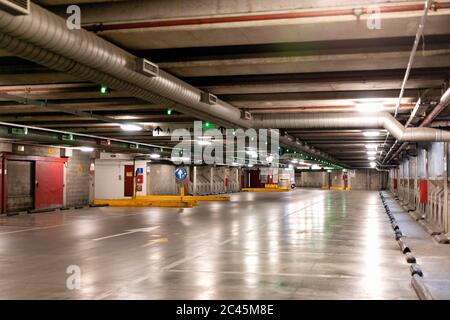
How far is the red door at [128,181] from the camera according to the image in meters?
30.0

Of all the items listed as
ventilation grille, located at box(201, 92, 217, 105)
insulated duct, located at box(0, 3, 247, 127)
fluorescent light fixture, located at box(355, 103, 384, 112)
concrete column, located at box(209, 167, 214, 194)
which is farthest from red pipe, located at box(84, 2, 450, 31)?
concrete column, located at box(209, 167, 214, 194)

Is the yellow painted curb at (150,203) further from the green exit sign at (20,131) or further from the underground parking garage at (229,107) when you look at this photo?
the green exit sign at (20,131)

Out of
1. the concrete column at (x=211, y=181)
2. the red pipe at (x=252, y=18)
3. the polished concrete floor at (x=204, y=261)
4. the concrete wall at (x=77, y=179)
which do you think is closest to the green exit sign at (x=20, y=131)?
the polished concrete floor at (x=204, y=261)

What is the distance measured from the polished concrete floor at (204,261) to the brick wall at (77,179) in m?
8.97

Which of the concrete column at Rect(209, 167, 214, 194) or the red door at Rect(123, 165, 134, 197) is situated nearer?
the red door at Rect(123, 165, 134, 197)

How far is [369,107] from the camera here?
1334 centimetres

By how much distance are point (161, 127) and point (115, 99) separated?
5.75 metres

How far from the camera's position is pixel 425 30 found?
657 cm

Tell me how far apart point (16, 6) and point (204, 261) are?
18.4 ft

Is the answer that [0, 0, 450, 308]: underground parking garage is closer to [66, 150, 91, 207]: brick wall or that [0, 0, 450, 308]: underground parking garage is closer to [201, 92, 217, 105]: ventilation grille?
[201, 92, 217, 105]: ventilation grille

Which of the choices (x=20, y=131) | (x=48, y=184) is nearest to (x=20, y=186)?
(x=48, y=184)

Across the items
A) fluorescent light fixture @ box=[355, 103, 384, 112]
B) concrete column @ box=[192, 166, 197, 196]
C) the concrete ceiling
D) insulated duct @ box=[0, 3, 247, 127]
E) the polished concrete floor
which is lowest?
the polished concrete floor

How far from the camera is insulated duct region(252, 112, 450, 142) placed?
12.6 metres

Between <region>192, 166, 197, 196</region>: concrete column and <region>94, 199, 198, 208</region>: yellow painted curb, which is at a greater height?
<region>192, 166, 197, 196</region>: concrete column
